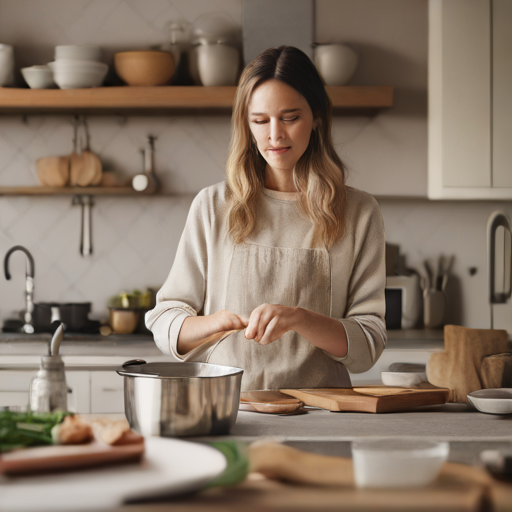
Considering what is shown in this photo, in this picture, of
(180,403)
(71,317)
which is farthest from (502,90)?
(180,403)

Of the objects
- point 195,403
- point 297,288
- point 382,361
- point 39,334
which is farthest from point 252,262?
point 39,334

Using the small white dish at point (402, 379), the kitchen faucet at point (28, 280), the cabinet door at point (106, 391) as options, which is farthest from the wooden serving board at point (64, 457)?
the kitchen faucet at point (28, 280)

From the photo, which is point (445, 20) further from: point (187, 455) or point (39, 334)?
point (187, 455)

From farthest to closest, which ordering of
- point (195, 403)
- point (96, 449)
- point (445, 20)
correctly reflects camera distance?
1. point (445, 20)
2. point (195, 403)
3. point (96, 449)

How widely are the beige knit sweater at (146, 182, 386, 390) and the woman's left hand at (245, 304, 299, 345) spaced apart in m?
0.28

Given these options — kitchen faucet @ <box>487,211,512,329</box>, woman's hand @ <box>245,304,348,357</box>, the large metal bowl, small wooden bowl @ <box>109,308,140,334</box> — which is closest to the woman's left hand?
woman's hand @ <box>245,304,348,357</box>

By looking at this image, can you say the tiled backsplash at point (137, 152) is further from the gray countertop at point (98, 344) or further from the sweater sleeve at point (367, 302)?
the sweater sleeve at point (367, 302)

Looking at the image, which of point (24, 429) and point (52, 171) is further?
point (52, 171)

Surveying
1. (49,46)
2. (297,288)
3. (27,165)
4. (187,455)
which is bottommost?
(187,455)

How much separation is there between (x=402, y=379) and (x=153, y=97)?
2080 millimetres

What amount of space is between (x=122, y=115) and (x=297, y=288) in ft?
6.80

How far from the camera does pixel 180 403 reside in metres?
0.88

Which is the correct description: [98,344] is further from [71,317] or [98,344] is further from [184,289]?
[184,289]

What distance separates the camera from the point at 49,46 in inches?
127
